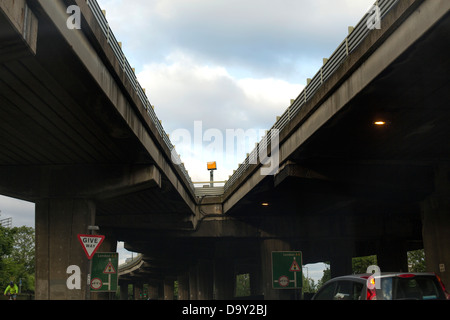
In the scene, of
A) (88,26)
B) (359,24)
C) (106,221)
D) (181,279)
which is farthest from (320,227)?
(181,279)

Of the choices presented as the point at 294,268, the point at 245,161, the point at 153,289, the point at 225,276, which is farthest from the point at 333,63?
the point at 153,289

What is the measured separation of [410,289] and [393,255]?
37.9m

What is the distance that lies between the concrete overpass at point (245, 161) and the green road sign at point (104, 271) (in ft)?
3.66

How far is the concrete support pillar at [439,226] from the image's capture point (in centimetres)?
2244

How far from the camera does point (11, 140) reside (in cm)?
1975

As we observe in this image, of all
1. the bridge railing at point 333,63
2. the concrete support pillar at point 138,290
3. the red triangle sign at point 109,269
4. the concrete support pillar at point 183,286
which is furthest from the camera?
the concrete support pillar at point 138,290

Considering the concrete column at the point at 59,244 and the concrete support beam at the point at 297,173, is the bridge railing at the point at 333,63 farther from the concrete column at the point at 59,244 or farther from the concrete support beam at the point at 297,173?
the concrete column at the point at 59,244

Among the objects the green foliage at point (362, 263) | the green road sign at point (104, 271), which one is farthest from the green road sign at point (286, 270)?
the green foliage at point (362, 263)

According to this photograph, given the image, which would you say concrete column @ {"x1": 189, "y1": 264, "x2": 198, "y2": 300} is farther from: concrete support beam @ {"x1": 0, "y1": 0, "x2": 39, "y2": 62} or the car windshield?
the car windshield

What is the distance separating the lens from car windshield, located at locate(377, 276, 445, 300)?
930cm

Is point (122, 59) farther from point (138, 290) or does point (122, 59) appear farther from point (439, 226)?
point (138, 290)

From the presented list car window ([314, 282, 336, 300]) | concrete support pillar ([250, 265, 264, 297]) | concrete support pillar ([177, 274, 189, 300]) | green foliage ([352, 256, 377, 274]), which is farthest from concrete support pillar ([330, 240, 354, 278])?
green foliage ([352, 256, 377, 274])

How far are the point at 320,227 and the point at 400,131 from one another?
66.3 feet
